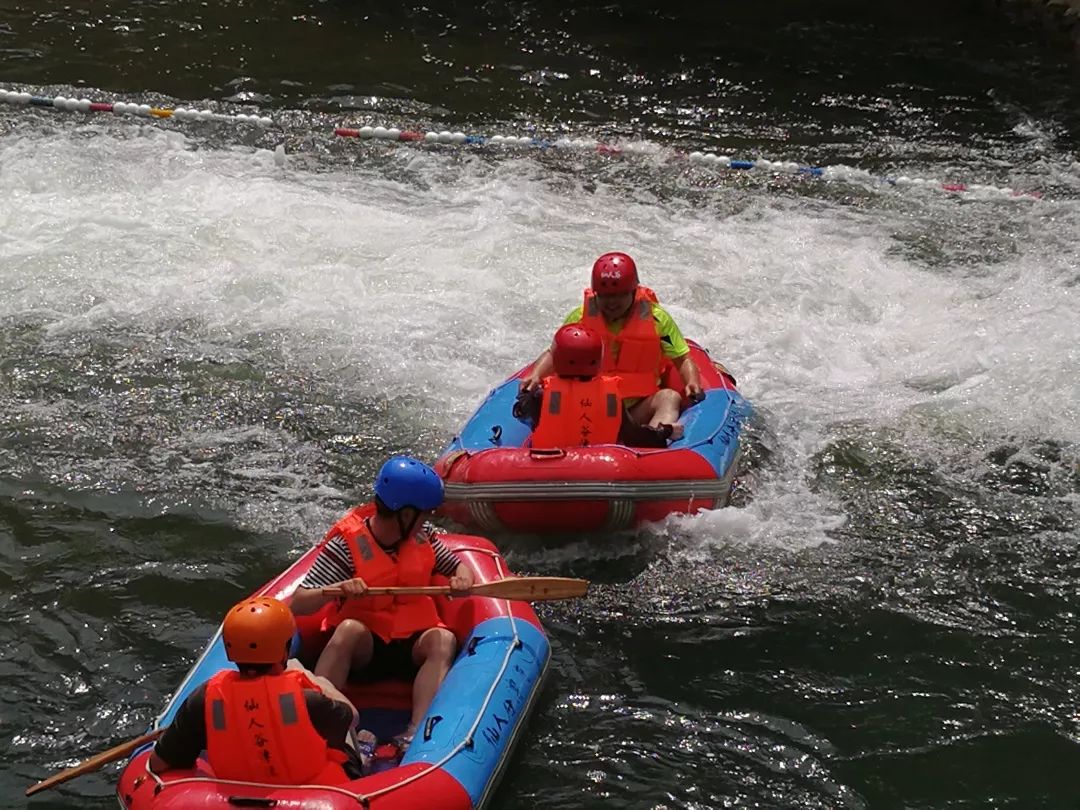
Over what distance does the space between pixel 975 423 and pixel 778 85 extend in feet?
21.7

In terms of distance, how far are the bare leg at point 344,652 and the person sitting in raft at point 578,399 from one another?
5.79 feet

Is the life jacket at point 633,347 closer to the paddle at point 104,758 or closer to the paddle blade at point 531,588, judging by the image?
the paddle blade at point 531,588

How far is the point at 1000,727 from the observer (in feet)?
17.4

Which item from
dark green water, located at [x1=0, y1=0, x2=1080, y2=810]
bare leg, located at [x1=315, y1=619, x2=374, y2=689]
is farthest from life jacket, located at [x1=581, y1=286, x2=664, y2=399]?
bare leg, located at [x1=315, y1=619, x2=374, y2=689]

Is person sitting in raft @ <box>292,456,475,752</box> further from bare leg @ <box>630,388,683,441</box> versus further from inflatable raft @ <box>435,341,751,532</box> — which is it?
bare leg @ <box>630,388,683,441</box>

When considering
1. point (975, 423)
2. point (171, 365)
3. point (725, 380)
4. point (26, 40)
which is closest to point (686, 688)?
point (725, 380)

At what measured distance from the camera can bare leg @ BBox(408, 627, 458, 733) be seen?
15.9ft

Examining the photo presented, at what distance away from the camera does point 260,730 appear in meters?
4.06

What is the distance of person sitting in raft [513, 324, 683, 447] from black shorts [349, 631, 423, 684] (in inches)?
65.3

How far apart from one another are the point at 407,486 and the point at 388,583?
43cm

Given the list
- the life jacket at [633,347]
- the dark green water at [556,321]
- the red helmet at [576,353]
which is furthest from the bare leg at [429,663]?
the life jacket at [633,347]

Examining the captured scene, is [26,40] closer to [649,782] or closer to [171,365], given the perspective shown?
[171,365]

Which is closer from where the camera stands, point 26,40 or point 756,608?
point 756,608

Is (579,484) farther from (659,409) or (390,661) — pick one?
(390,661)
